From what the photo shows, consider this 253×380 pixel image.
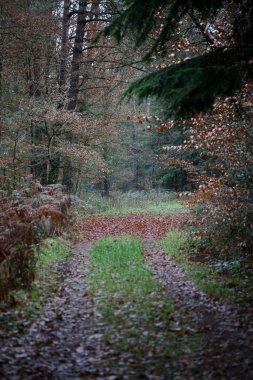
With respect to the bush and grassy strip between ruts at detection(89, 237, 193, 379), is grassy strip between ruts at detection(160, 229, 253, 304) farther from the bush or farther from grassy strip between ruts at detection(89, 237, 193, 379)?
the bush

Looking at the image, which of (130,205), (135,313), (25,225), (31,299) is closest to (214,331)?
(135,313)

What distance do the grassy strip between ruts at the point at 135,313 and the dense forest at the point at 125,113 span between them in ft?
5.57

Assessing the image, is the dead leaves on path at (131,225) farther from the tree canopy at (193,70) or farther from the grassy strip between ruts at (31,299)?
the tree canopy at (193,70)

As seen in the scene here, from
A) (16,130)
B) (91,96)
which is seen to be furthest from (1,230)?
(91,96)

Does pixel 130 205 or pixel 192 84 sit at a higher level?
pixel 192 84

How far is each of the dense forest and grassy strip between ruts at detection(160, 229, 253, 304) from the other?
0.42ft

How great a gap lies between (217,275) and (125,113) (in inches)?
774

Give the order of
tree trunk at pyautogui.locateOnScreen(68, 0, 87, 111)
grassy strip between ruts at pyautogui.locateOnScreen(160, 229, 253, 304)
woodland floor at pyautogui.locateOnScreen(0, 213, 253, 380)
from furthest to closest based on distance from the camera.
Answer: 1. tree trunk at pyautogui.locateOnScreen(68, 0, 87, 111)
2. grassy strip between ruts at pyautogui.locateOnScreen(160, 229, 253, 304)
3. woodland floor at pyautogui.locateOnScreen(0, 213, 253, 380)

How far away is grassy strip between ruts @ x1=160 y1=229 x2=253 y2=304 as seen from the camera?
836 cm

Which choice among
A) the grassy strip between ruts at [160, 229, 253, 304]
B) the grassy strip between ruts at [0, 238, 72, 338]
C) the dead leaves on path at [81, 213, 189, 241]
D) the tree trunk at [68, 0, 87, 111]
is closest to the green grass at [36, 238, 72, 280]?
the grassy strip between ruts at [0, 238, 72, 338]

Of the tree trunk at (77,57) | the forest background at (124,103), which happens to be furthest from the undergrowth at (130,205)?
the tree trunk at (77,57)

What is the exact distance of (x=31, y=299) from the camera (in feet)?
26.3

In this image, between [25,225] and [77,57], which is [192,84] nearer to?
[25,225]

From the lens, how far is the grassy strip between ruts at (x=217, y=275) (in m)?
8.36
